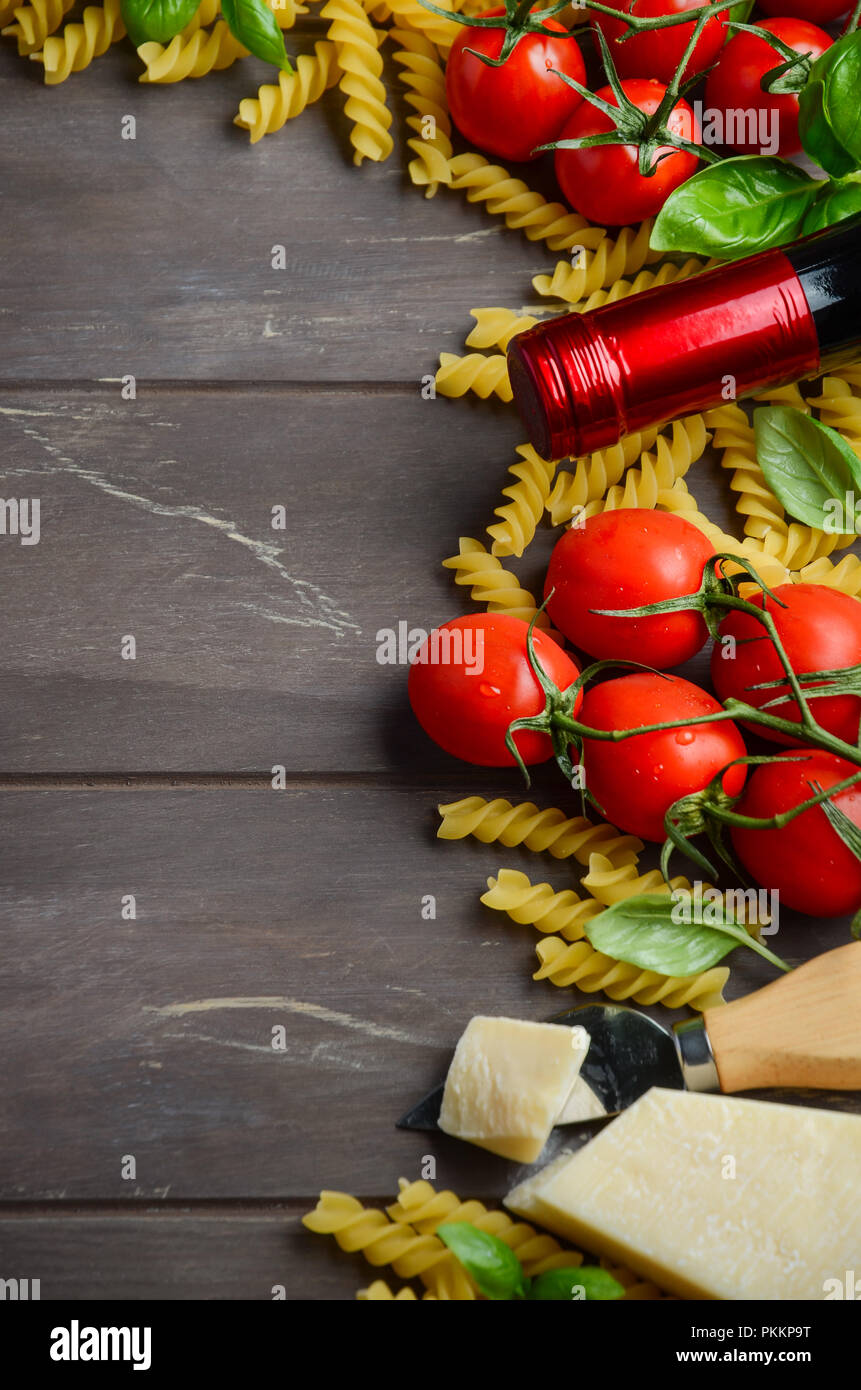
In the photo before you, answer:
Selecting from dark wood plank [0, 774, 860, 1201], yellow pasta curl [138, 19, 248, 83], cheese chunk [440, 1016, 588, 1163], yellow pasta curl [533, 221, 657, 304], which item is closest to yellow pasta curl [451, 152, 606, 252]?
yellow pasta curl [533, 221, 657, 304]

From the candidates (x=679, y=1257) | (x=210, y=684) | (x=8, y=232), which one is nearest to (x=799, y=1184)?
(x=679, y=1257)

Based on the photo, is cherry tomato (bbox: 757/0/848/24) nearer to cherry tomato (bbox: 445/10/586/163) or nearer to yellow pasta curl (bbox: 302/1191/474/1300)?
cherry tomato (bbox: 445/10/586/163)

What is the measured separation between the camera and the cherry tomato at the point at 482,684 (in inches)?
39.1

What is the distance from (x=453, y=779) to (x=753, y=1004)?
1.12ft

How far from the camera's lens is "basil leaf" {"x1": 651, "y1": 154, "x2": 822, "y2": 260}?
3.48 ft

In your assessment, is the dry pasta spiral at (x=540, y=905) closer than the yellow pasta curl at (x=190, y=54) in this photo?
Yes

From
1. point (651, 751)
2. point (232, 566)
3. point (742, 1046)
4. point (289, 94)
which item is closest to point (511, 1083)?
point (742, 1046)

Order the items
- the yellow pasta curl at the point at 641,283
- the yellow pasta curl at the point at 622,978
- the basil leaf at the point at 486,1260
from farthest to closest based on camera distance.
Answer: the yellow pasta curl at the point at 641,283, the yellow pasta curl at the point at 622,978, the basil leaf at the point at 486,1260

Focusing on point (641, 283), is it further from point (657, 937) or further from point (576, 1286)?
point (576, 1286)

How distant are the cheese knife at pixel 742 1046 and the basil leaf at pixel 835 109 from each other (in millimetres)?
724

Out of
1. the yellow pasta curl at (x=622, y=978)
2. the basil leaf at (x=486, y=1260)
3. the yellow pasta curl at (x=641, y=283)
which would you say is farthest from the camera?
the yellow pasta curl at (x=641, y=283)

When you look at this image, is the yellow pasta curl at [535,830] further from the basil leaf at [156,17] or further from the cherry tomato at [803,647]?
the basil leaf at [156,17]

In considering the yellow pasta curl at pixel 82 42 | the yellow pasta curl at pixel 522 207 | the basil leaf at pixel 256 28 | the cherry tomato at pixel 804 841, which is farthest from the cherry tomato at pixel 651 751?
the yellow pasta curl at pixel 82 42

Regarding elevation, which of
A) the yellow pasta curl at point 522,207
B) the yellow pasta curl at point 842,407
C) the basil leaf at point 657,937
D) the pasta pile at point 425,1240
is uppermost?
the yellow pasta curl at point 522,207
